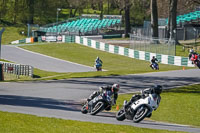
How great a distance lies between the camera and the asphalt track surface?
15577mm

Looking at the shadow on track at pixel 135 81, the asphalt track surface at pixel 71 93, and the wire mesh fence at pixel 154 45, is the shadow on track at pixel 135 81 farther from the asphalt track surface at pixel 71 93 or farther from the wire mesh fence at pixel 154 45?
the wire mesh fence at pixel 154 45

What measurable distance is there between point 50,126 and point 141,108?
10.2ft

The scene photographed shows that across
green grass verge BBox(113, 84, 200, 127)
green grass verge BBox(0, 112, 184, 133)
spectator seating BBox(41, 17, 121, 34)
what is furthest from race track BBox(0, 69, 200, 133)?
spectator seating BBox(41, 17, 121, 34)

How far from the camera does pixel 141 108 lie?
13938 millimetres

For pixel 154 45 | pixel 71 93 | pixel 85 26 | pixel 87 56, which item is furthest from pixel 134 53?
pixel 71 93

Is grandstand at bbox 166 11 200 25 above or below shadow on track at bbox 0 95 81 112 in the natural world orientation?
above

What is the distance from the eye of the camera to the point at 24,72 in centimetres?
3316

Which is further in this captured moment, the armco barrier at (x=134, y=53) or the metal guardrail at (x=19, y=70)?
the armco barrier at (x=134, y=53)

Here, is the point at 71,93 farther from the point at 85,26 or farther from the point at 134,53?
the point at 85,26

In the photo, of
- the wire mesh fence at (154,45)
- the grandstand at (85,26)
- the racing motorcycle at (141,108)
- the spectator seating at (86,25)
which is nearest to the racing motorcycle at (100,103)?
the racing motorcycle at (141,108)

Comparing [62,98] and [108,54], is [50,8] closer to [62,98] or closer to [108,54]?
[108,54]

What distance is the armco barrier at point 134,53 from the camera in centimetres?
4025

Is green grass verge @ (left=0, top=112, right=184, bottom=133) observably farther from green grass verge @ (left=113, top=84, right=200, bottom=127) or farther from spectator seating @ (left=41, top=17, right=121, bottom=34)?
spectator seating @ (left=41, top=17, right=121, bottom=34)

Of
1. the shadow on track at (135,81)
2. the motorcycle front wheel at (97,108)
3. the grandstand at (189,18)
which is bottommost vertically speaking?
the shadow on track at (135,81)
